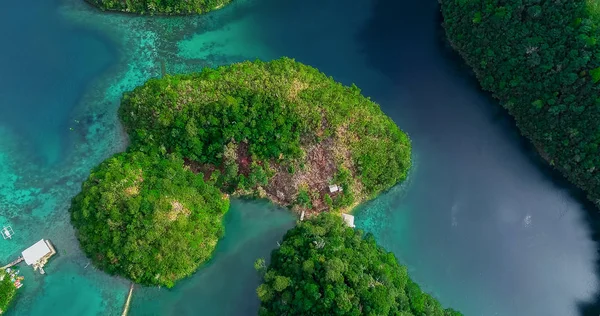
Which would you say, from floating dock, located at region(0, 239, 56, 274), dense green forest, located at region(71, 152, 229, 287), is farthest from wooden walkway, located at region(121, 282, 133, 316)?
floating dock, located at region(0, 239, 56, 274)

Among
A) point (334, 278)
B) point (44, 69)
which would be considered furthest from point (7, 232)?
point (334, 278)

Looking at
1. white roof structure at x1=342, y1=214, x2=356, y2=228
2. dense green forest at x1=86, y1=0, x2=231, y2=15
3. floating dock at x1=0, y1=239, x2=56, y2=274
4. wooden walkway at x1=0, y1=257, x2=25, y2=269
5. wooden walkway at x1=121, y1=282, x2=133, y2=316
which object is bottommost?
wooden walkway at x1=121, y1=282, x2=133, y2=316

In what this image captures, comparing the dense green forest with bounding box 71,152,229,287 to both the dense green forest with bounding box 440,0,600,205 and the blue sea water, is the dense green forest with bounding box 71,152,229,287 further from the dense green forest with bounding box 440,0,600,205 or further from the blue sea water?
the dense green forest with bounding box 440,0,600,205

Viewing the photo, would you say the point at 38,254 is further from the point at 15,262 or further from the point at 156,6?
the point at 156,6

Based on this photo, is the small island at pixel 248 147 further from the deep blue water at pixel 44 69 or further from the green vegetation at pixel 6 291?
the deep blue water at pixel 44 69

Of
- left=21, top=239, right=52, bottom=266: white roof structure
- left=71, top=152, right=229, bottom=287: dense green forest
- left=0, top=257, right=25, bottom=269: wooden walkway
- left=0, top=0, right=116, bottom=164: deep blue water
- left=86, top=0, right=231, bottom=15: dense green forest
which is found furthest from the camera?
left=86, top=0, right=231, bottom=15: dense green forest

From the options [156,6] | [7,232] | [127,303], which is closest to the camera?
[127,303]
